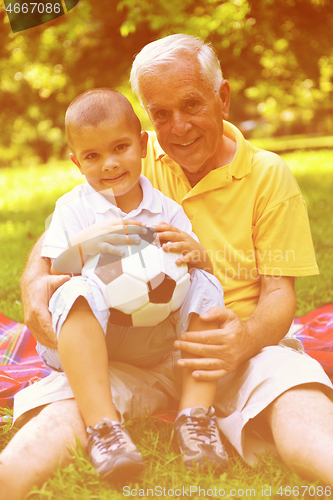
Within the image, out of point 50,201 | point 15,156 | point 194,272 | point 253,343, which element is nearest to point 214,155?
point 194,272

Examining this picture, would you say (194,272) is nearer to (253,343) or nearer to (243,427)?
(253,343)

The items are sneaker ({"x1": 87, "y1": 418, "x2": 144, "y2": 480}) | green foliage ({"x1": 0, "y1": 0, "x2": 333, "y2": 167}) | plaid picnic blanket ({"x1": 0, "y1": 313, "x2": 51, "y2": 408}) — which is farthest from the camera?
green foliage ({"x1": 0, "y1": 0, "x2": 333, "y2": 167})

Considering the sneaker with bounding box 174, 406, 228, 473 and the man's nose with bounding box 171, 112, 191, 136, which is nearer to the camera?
the sneaker with bounding box 174, 406, 228, 473

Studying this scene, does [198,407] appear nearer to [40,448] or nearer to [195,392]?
[195,392]

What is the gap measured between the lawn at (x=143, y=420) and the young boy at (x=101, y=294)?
0.07 m

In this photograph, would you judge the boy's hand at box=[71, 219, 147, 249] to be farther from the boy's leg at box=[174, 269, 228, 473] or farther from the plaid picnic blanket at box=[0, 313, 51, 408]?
the plaid picnic blanket at box=[0, 313, 51, 408]

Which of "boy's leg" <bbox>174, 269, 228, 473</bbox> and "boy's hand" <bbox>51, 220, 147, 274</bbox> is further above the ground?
"boy's hand" <bbox>51, 220, 147, 274</bbox>

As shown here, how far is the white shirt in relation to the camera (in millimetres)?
1990

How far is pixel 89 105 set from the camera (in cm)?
201

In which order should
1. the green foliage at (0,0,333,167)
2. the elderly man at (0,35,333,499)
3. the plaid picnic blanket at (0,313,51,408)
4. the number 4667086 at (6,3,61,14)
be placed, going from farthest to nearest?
the green foliage at (0,0,333,167) → the number 4667086 at (6,3,61,14) → the plaid picnic blanket at (0,313,51,408) → the elderly man at (0,35,333,499)

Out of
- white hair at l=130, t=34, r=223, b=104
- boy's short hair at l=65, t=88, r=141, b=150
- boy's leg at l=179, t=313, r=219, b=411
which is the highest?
white hair at l=130, t=34, r=223, b=104

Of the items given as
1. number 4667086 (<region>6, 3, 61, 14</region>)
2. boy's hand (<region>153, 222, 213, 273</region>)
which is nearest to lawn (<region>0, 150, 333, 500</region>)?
boy's hand (<region>153, 222, 213, 273</region>)

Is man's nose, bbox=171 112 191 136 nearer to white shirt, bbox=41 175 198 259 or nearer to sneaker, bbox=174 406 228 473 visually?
white shirt, bbox=41 175 198 259

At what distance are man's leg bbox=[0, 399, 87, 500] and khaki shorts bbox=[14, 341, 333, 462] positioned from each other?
108mm
